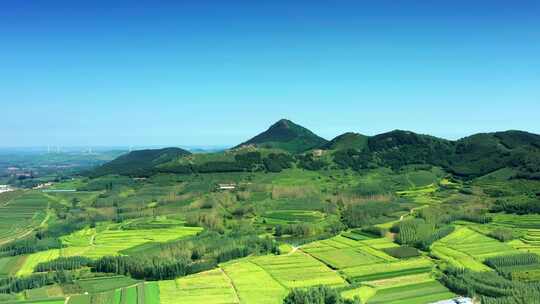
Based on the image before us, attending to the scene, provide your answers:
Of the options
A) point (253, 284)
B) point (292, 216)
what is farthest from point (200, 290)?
point (292, 216)

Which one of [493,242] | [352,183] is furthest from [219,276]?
[352,183]

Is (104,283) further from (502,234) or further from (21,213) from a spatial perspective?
(502,234)

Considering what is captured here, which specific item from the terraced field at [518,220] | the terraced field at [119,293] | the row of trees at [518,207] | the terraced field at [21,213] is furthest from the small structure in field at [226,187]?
the terraced field at [119,293]

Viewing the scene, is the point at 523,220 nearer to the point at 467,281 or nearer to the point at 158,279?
the point at 467,281

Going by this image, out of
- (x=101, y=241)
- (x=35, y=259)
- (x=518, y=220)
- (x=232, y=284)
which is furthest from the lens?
(x=518, y=220)

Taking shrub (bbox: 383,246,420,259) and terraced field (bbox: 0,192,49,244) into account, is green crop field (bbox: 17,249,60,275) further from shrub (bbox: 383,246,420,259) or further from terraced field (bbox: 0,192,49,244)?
shrub (bbox: 383,246,420,259)

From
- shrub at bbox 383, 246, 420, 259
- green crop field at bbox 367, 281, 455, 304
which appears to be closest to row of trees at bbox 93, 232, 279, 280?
shrub at bbox 383, 246, 420, 259

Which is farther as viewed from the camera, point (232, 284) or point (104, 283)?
point (104, 283)

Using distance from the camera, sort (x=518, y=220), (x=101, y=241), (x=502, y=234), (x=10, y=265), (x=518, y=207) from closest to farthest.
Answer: (x=10, y=265) < (x=502, y=234) < (x=101, y=241) < (x=518, y=220) < (x=518, y=207)

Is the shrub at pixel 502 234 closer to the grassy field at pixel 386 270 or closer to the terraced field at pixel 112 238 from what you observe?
the grassy field at pixel 386 270
